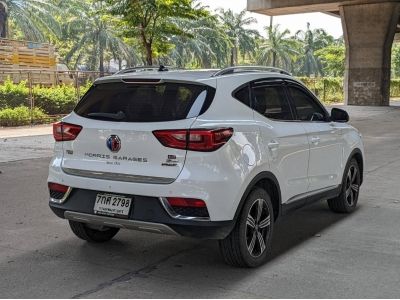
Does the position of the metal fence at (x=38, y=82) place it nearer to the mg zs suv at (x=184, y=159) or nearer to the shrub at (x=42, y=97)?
the shrub at (x=42, y=97)

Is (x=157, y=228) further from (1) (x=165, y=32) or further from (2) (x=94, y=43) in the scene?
(2) (x=94, y=43)

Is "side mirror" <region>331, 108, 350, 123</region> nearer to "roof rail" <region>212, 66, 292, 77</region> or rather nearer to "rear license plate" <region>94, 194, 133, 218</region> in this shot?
"roof rail" <region>212, 66, 292, 77</region>

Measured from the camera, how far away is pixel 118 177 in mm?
4516

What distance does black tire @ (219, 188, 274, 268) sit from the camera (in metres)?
4.57

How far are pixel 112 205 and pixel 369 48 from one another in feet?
109

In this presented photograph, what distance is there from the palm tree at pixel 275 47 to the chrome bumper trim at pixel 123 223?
219 feet

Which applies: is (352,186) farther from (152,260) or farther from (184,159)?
(184,159)

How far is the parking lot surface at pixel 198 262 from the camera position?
4207mm

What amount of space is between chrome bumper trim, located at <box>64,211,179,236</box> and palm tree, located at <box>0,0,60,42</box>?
34924 millimetres

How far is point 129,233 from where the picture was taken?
584 centimetres

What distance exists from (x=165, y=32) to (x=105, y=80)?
48.7 feet

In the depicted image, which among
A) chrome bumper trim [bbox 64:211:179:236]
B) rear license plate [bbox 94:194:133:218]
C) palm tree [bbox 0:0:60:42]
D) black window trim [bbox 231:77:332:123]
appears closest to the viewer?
chrome bumper trim [bbox 64:211:179:236]

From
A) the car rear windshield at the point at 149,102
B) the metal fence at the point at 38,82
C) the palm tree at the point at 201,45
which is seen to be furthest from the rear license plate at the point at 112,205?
the palm tree at the point at 201,45

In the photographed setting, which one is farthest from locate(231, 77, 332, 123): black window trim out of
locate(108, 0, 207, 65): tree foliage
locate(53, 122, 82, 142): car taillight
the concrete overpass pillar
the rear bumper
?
the concrete overpass pillar
